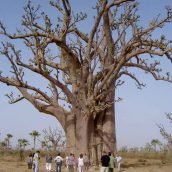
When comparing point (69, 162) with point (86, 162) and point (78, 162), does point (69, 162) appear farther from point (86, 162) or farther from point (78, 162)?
point (86, 162)

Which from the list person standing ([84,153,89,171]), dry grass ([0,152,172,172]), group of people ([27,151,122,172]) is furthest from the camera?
dry grass ([0,152,172,172])

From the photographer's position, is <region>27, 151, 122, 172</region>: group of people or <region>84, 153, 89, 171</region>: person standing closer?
<region>27, 151, 122, 172</region>: group of people

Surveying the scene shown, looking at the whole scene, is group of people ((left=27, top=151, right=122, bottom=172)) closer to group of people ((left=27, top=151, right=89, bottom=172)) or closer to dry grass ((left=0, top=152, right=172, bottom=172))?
group of people ((left=27, top=151, right=89, bottom=172))

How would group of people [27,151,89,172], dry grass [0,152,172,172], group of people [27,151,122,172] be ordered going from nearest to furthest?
group of people [27,151,122,172] → group of people [27,151,89,172] → dry grass [0,152,172,172]

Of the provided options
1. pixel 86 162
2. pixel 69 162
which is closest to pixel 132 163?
pixel 86 162

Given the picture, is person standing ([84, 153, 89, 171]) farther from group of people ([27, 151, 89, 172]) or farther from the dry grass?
the dry grass

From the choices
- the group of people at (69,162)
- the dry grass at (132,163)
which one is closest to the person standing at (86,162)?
the group of people at (69,162)

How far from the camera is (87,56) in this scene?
63.7 ft

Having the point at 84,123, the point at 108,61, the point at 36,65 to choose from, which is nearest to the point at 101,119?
the point at 84,123

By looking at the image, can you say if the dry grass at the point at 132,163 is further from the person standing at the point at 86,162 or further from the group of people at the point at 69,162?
the group of people at the point at 69,162

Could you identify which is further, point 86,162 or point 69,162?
point 86,162

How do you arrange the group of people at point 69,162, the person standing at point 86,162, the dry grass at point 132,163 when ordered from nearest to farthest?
the group of people at point 69,162, the person standing at point 86,162, the dry grass at point 132,163

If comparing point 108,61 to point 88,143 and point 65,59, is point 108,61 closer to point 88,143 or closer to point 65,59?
point 65,59

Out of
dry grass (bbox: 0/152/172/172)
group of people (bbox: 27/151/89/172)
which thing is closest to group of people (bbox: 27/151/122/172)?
group of people (bbox: 27/151/89/172)
